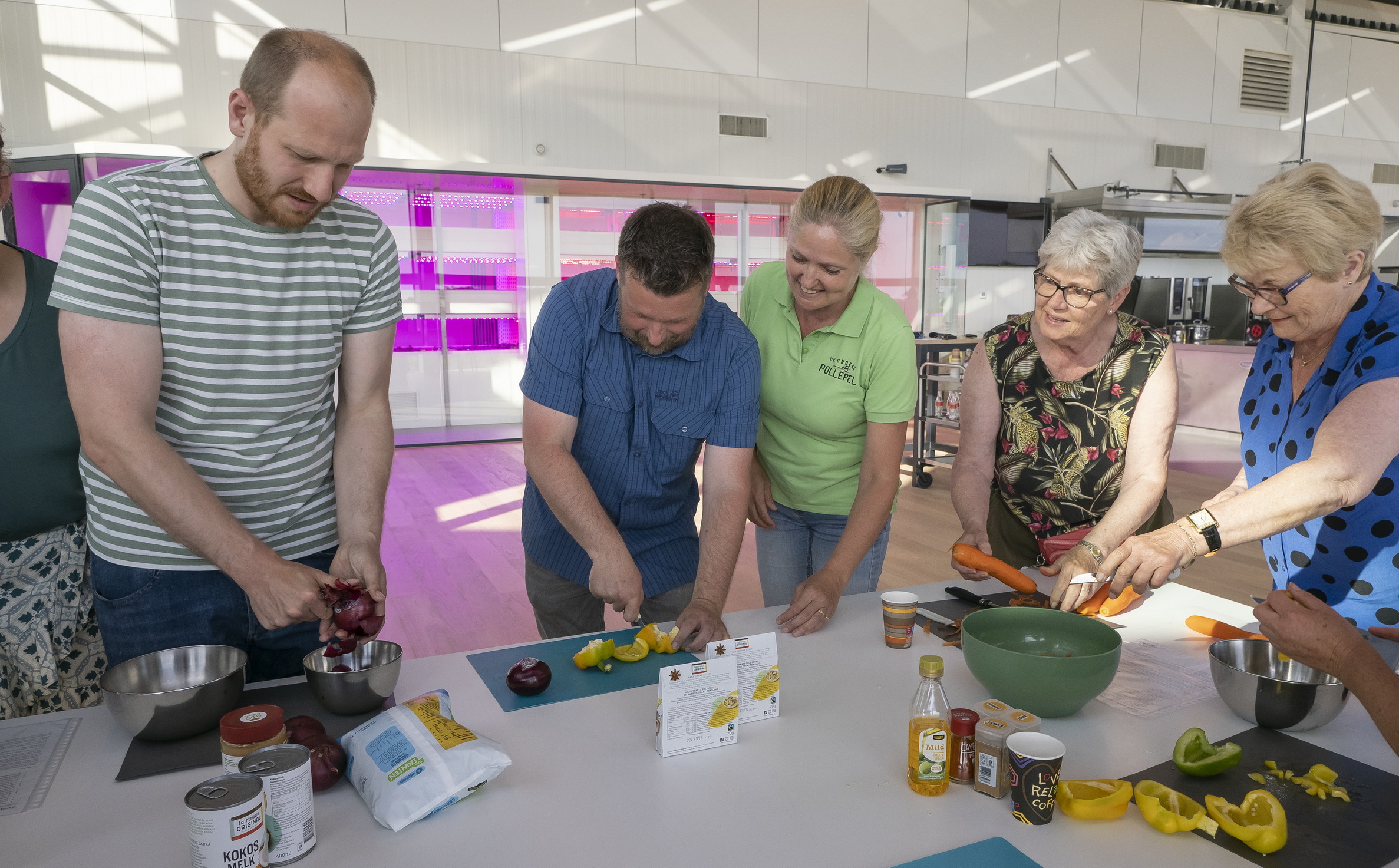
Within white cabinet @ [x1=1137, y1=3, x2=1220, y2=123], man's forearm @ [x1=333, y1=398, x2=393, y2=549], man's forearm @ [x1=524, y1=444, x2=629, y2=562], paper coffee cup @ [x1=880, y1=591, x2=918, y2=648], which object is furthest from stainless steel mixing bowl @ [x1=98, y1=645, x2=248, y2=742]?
white cabinet @ [x1=1137, y1=3, x2=1220, y2=123]

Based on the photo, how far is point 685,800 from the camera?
3.60 ft

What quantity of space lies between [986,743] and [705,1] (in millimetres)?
7981

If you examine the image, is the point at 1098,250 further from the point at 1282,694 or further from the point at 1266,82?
the point at 1266,82

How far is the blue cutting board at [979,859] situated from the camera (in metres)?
0.97

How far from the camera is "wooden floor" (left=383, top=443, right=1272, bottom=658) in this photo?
3.64 m

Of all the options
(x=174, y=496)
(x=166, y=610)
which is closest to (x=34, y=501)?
(x=166, y=610)

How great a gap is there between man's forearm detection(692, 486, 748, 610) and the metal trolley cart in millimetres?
4309

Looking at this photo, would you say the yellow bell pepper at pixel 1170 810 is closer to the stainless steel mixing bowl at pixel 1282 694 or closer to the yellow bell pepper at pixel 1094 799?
the yellow bell pepper at pixel 1094 799

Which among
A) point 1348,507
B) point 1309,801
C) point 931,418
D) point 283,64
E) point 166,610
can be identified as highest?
point 283,64

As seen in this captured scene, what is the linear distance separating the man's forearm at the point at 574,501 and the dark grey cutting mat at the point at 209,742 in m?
0.48

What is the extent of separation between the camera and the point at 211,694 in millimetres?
1208

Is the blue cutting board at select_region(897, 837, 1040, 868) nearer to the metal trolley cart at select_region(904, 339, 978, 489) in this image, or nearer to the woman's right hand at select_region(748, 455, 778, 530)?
the woman's right hand at select_region(748, 455, 778, 530)

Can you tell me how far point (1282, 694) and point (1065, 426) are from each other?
0.88 m

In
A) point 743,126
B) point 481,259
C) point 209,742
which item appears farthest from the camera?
point 743,126
